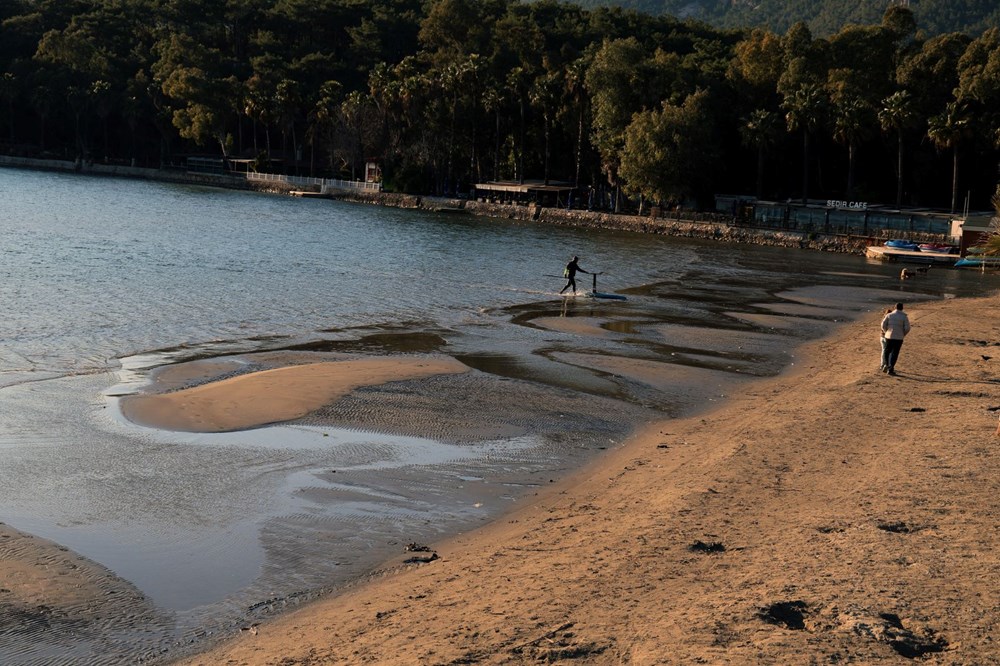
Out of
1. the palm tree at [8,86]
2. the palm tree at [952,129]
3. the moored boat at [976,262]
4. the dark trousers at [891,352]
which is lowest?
the dark trousers at [891,352]

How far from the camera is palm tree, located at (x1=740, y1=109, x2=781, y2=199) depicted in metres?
88.2

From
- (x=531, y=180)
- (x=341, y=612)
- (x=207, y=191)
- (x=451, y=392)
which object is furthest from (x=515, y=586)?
(x=207, y=191)

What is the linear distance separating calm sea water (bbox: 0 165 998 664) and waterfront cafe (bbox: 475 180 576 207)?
130ft

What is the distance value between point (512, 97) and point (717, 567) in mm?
102974

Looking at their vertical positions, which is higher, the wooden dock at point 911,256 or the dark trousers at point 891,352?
the wooden dock at point 911,256

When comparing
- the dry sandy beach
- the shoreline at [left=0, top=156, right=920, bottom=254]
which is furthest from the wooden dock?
the dry sandy beach

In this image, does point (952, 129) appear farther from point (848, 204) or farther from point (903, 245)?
point (903, 245)

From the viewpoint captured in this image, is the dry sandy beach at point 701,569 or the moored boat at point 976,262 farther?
the moored boat at point 976,262

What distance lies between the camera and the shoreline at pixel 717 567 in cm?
880

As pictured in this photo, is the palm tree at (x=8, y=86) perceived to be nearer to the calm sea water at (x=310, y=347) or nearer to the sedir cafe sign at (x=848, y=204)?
the calm sea water at (x=310, y=347)

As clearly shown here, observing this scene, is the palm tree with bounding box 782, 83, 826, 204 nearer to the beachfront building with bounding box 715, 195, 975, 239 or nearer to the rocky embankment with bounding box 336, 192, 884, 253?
the beachfront building with bounding box 715, 195, 975, 239

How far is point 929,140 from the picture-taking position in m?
86.3

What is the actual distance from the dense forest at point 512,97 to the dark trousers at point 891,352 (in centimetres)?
6274

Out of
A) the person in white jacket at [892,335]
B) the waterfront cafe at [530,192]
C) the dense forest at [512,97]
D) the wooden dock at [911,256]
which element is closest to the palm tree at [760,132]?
the dense forest at [512,97]
